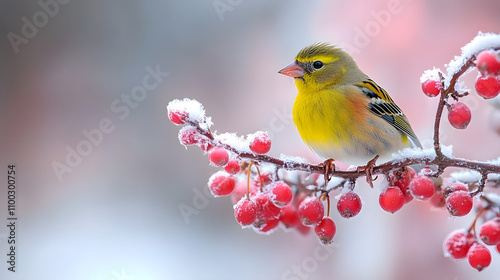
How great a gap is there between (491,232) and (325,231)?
250mm

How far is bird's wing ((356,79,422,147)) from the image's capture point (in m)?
1.10

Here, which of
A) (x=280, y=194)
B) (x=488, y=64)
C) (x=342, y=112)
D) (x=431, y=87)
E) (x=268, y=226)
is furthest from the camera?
(x=342, y=112)

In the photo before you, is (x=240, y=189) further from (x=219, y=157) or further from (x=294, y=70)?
(x=294, y=70)

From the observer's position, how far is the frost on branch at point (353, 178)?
2.11 feet

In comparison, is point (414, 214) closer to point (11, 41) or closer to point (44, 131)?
point (44, 131)

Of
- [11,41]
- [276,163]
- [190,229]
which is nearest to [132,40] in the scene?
[11,41]

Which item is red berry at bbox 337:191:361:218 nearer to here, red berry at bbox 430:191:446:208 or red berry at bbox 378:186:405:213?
red berry at bbox 378:186:405:213

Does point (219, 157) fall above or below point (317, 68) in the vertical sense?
below

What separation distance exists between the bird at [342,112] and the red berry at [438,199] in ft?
0.58

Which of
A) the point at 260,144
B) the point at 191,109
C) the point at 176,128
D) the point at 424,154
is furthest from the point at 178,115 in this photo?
the point at 176,128

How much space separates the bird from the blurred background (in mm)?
439

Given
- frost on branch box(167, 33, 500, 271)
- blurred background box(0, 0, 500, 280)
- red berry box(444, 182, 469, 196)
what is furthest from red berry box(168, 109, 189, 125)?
blurred background box(0, 0, 500, 280)

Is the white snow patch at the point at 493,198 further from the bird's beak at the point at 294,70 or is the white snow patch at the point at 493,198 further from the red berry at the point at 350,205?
the bird's beak at the point at 294,70

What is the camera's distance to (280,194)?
2.52 feet
